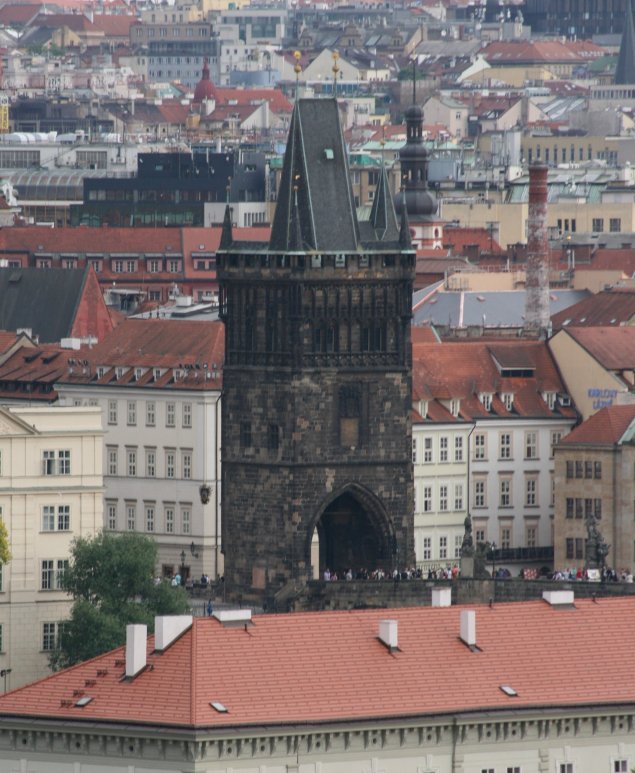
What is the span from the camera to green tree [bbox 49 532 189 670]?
127 meters

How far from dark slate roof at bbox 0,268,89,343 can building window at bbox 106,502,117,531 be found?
104ft

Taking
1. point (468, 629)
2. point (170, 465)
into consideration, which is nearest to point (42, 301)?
point (170, 465)

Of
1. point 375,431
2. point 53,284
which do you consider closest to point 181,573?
point 375,431

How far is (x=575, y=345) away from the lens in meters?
165

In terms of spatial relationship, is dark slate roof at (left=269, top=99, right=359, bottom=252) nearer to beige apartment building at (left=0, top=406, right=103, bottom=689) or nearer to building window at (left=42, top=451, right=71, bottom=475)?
beige apartment building at (left=0, top=406, right=103, bottom=689)

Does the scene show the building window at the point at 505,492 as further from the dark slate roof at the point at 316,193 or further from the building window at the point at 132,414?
the dark slate roof at the point at 316,193

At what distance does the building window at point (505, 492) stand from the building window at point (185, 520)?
999 cm

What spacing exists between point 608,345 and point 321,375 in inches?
802

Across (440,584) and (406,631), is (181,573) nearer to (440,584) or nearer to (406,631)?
(440,584)

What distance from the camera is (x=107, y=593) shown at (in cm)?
13025

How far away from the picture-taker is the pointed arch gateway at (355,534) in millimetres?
147000

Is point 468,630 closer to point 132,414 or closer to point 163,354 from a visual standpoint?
point 132,414

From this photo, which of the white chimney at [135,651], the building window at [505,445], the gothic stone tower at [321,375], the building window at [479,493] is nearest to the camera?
the white chimney at [135,651]

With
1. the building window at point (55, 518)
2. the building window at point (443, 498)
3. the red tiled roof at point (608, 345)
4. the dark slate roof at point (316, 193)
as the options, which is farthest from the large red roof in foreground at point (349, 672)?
the red tiled roof at point (608, 345)
